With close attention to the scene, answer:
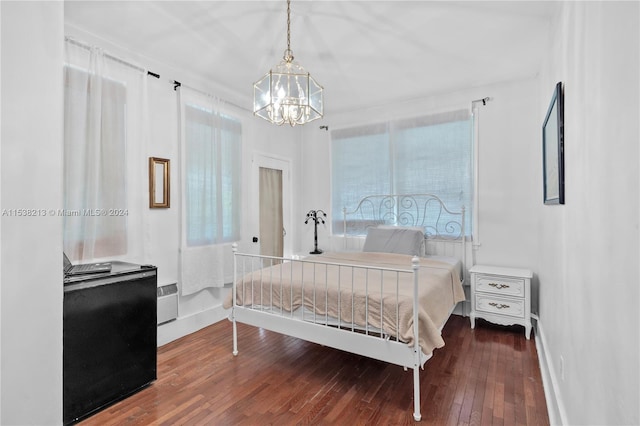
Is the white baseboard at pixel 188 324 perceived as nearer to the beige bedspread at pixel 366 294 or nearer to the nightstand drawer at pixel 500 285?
the beige bedspread at pixel 366 294

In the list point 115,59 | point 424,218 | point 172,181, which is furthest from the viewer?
point 424,218

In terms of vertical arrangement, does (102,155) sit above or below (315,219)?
above

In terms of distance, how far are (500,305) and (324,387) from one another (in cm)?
206

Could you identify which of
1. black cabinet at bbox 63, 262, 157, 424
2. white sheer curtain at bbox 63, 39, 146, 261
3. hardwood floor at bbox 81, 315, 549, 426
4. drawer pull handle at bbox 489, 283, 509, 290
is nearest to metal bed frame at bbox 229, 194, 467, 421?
hardwood floor at bbox 81, 315, 549, 426

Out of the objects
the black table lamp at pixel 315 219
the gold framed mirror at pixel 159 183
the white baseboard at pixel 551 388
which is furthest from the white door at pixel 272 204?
the white baseboard at pixel 551 388

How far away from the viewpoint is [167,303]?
302 centimetres

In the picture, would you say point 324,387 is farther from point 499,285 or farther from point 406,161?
point 406,161

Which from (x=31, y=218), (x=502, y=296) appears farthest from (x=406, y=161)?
(x=31, y=218)

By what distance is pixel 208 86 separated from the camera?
3.47m

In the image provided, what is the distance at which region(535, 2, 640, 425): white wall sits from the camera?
0.78 m

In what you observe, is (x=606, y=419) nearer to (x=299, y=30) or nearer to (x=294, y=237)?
(x=299, y=30)

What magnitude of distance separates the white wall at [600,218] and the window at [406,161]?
2.00 meters

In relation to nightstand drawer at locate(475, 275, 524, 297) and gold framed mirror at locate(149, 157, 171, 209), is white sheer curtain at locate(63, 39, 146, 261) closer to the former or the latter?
gold framed mirror at locate(149, 157, 171, 209)

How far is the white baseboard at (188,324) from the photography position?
298cm
